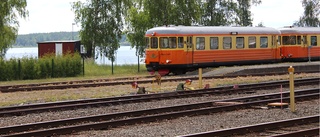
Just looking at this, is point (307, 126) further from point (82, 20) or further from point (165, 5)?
point (82, 20)

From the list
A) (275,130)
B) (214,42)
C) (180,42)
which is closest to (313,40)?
(214,42)

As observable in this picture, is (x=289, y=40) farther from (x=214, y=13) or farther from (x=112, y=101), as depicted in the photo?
(x=112, y=101)

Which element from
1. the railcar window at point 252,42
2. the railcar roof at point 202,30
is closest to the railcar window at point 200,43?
the railcar roof at point 202,30

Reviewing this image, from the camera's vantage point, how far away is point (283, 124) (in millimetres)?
12625

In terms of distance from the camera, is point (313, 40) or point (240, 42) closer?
point (240, 42)

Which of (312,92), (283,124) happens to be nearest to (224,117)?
(283,124)

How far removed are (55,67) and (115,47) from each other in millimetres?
14745

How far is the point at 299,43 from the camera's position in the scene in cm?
4072

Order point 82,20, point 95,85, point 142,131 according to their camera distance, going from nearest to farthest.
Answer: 1. point 142,131
2. point 95,85
3. point 82,20

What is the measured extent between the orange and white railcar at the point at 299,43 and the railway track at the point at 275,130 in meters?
27.2

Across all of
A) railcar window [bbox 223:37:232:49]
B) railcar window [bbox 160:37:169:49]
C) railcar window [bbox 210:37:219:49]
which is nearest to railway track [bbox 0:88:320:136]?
railcar window [bbox 160:37:169:49]

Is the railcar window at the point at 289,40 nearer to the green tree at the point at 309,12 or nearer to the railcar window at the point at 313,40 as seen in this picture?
the railcar window at the point at 313,40

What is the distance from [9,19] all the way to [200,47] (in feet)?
61.8

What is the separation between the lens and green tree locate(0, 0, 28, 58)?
3969 centimetres
